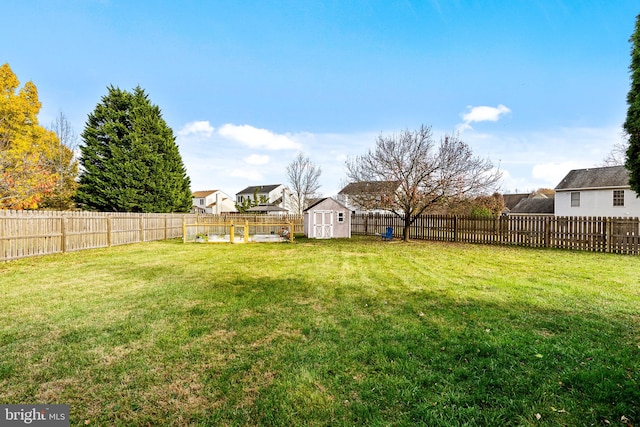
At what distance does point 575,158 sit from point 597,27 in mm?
21332

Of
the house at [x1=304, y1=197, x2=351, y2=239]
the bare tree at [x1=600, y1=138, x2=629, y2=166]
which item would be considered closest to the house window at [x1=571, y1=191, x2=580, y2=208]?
the bare tree at [x1=600, y1=138, x2=629, y2=166]

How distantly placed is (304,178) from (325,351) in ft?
133

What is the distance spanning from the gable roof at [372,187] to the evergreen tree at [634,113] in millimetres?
10035

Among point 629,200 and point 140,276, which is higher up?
point 629,200

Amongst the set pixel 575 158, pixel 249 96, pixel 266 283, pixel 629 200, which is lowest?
pixel 266 283

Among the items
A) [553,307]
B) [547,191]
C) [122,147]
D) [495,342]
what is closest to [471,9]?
[553,307]

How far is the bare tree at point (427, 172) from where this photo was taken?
15.8 metres

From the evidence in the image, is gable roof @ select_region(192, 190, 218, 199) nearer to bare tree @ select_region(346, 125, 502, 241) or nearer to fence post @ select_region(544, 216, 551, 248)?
bare tree @ select_region(346, 125, 502, 241)

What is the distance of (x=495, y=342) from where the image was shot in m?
3.55

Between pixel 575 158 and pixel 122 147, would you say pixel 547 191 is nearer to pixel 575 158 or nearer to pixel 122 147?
pixel 575 158

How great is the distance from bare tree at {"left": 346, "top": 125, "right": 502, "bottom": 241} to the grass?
30.5 feet

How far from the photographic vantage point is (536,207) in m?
31.4

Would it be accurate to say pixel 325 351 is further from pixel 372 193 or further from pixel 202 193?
pixel 202 193

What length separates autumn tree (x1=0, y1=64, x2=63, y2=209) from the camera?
1430cm
